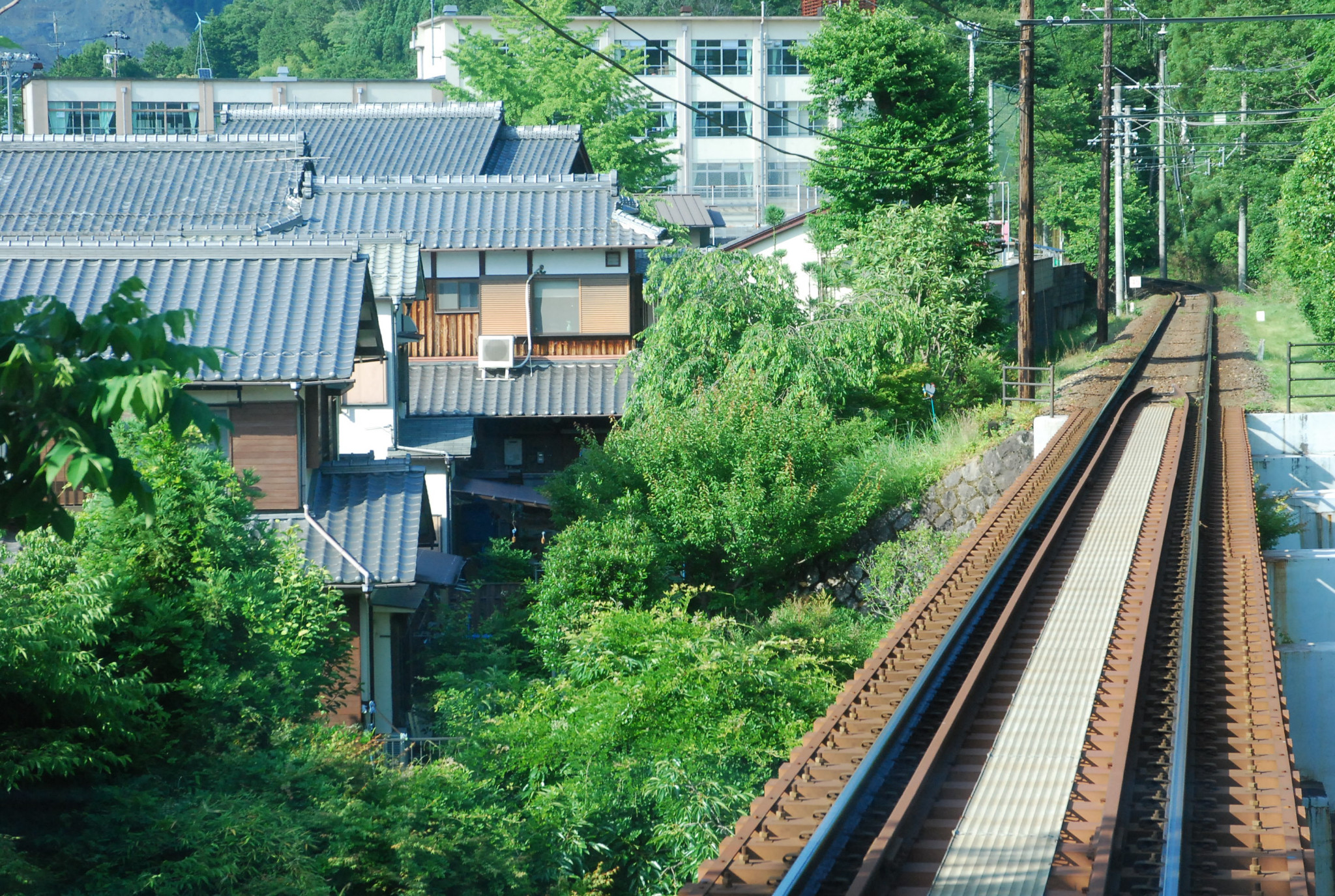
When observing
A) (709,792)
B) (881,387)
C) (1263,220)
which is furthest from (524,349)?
(1263,220)

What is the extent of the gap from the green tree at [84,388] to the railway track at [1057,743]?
11.1ft

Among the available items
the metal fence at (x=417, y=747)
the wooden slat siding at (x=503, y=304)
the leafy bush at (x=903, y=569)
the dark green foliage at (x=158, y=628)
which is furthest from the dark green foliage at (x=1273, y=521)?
the wooden slat siding at (x=503, y=304)

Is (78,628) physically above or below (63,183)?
below

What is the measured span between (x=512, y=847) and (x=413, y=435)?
13.6 m

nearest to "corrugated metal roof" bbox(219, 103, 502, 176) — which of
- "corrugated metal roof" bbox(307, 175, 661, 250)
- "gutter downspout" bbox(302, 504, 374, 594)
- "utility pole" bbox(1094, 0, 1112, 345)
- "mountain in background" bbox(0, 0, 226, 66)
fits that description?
"corrugated metal roof" bbox(307, 175, 661, 250)

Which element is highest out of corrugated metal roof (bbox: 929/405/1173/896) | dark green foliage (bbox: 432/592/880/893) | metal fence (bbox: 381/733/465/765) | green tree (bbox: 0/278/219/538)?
green tree (bbox: 0/278/219/538)

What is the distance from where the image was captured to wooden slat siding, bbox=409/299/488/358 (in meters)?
25.0

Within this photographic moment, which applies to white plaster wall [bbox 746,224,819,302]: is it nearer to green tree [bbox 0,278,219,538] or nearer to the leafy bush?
the leafy bush

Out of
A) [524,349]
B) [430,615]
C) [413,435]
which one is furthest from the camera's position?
[524,349]

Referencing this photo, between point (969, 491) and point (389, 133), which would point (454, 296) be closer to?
point (389, 133)

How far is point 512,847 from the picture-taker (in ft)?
28.6

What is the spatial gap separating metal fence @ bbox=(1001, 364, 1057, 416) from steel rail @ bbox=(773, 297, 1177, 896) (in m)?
6.44

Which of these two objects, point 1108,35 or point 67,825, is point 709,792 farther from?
point 1108,35

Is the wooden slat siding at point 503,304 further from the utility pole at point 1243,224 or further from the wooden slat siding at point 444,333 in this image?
the utility pole at point 1243,224
